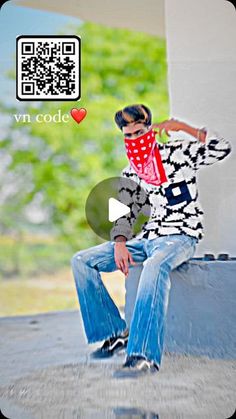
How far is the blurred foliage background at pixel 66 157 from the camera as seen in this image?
49.8 inches

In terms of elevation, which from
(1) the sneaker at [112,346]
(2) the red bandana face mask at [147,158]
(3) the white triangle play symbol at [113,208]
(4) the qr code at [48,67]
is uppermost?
(4) the qr code at [48,67]

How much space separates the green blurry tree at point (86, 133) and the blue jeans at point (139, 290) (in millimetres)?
58

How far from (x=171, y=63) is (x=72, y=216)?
1.17ft

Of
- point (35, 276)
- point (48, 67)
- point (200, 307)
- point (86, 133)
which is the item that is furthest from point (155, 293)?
point (48, 67)

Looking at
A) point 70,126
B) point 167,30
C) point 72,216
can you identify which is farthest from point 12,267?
point 167,30

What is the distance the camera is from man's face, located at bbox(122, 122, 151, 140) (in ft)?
4.28

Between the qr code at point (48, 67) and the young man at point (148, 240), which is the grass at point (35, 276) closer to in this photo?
the young man at point (148, 240)

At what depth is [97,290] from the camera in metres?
1.35

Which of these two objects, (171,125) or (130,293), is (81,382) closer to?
(130,293)

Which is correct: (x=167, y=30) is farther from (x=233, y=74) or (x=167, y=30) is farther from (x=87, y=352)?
(x=87, y=352)

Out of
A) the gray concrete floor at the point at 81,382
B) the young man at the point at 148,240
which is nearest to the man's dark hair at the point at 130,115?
the young man at the point at 148,240

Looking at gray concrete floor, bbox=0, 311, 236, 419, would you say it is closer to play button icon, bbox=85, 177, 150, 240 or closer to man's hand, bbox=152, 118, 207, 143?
play button icon, bbox=85, 177, 150, 240

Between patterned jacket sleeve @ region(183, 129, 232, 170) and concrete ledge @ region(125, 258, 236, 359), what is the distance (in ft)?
0.68

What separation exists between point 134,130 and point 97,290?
33 cm
